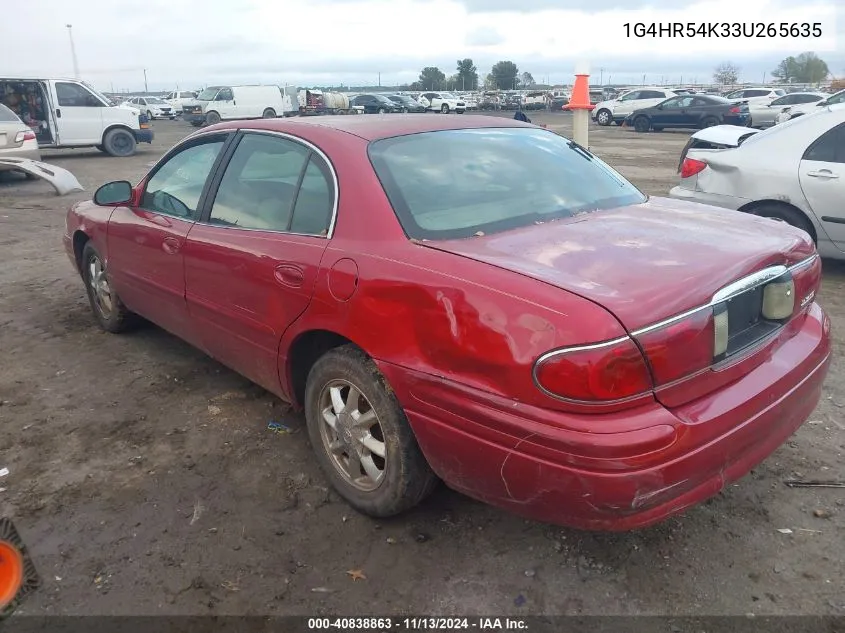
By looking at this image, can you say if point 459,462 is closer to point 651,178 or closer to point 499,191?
point 499,191

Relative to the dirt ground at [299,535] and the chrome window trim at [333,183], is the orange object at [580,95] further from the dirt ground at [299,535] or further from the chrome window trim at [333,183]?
the chrome window trim at [333,183]

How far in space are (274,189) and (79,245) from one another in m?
2.63

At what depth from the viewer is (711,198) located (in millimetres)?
6016

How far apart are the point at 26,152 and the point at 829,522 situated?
45.7 feet

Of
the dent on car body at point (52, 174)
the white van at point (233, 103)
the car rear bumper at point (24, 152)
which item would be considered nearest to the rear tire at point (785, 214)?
the dent on car body at point (52, 174)

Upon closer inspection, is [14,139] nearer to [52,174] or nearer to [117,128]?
[52,174]

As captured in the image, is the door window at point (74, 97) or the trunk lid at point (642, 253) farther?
the door window at point (74, 97)

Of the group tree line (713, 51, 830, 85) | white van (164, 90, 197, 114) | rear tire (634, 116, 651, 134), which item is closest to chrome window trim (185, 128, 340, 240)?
rear tire (634, 116, 651, 134)

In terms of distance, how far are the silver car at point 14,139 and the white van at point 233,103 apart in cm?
1769

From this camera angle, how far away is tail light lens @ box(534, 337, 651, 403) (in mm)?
1950

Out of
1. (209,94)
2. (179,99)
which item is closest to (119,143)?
(209,94)

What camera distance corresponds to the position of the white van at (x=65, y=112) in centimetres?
1667

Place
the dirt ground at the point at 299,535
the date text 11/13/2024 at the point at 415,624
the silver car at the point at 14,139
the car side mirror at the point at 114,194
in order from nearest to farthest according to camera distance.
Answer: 1. the date text 11/13/2024 at the point at 415,624
2. the dirt ground at the point at 299,535
3. the car side mirror at the point at 114,194
4. the silver car at the point at 14,139

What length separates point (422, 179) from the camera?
9.25ft
